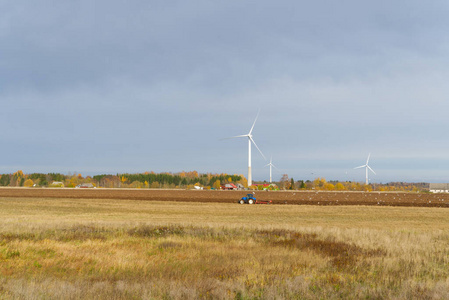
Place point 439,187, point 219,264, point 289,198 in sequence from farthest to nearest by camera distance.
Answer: point 439,187
point 289,198
point 219,264

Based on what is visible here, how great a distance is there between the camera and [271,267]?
16000mm

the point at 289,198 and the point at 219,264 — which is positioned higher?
the point at 219,264

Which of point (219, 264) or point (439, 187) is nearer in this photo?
point (219, 264)

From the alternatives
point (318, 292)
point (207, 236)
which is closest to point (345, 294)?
point (318, 292)

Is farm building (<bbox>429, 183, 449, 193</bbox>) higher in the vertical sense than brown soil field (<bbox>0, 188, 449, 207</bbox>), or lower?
higher

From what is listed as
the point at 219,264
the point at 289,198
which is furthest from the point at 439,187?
the point at 219,264

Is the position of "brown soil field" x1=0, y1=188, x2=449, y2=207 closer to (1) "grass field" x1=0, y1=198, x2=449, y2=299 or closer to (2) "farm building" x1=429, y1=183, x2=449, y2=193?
(1) "grass field" x1=0, y1=198, x2=449, y2=299

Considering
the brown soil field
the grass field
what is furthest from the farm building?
the grass field

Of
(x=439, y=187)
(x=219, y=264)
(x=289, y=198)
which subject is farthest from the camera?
(x=439, y=187)

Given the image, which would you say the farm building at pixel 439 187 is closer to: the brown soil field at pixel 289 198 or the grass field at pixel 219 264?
the brown soil field at pixel 289 198

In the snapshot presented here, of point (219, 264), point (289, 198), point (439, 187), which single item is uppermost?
point (439, 187)

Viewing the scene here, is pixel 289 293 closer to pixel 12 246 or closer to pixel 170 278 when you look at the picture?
pixel 170 278

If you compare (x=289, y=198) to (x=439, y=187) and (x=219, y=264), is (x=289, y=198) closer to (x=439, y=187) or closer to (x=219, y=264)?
(x=219, y=264)

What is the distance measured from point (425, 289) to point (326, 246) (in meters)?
9.13
